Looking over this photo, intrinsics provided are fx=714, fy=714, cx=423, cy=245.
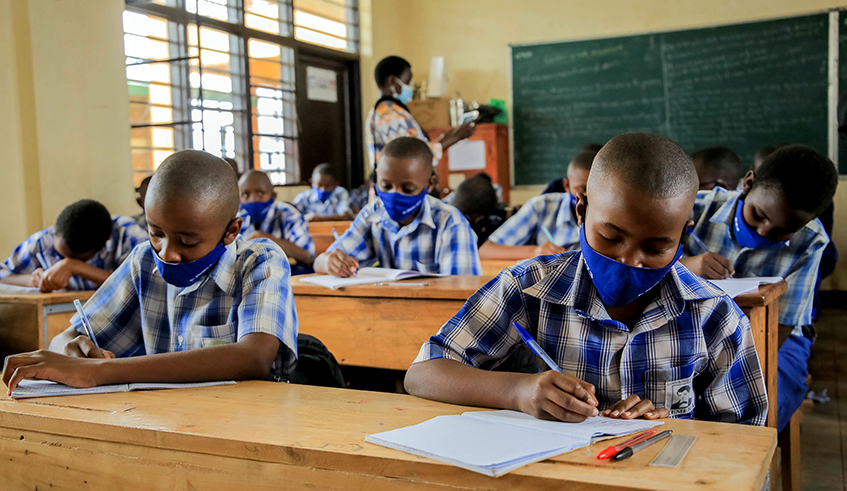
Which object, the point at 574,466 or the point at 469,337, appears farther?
the point at 469,337

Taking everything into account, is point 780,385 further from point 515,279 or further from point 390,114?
point 390,114

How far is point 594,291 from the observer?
3.85ft

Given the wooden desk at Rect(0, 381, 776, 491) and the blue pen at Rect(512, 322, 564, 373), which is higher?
the blue pen at Rect(512, 322, 564, 373)

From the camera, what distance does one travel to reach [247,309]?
1426 millimetres

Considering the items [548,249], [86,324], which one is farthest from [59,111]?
[86,324]

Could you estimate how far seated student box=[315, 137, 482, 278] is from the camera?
Result: 2.72 meters

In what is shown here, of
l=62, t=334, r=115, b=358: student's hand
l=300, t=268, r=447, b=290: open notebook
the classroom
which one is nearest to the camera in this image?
the classroom

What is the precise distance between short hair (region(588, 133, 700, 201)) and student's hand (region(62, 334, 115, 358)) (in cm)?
99

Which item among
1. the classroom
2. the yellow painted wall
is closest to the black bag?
the classroom

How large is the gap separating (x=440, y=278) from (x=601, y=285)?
1.24 m

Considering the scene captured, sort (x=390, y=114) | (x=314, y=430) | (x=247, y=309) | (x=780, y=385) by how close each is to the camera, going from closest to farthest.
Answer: (x=314, y=430), (x=247, y=309), (x=780, y=385), (x=390, y=114)

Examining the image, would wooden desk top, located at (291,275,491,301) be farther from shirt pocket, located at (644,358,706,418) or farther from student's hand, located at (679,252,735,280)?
shirt pocket, located at (644,358,706,418)

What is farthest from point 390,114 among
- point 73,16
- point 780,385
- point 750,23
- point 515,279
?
point 750,23

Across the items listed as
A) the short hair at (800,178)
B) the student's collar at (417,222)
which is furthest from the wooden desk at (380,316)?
the short hair at (800,178)
